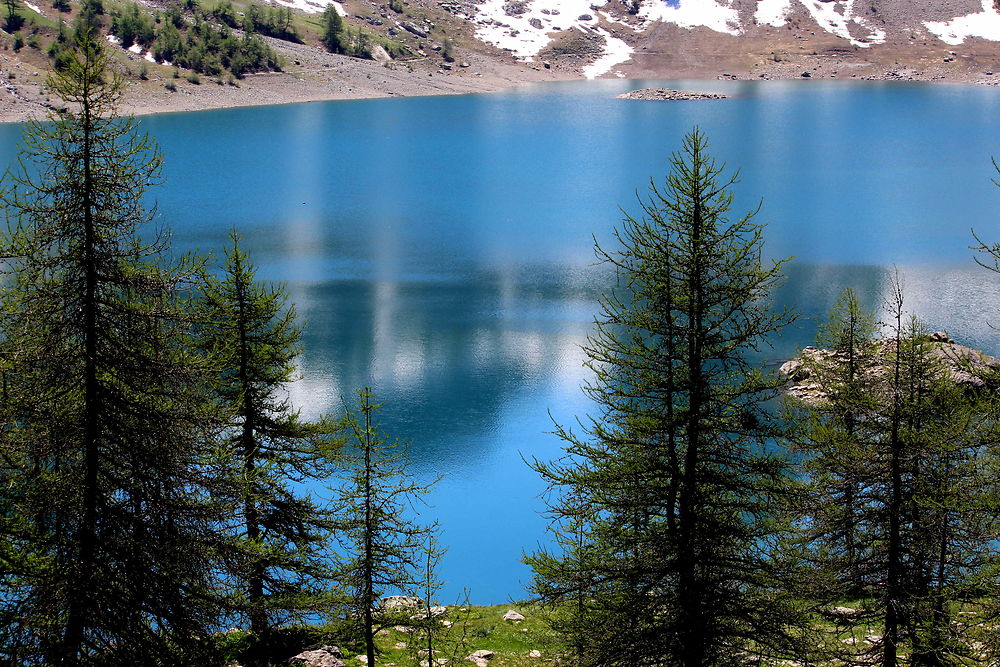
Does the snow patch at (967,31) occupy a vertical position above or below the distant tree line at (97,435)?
above

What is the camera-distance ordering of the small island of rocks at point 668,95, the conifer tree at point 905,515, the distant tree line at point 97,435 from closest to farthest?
the distant tree line at point 97,435
the conifer tree at point 905,515
the small island of rocks at point 668,95

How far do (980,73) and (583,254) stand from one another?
154 m

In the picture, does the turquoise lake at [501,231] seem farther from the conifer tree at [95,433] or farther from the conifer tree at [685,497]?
the conifer tree at [95,433]

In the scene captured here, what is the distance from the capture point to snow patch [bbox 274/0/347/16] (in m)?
192

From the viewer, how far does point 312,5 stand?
195 m

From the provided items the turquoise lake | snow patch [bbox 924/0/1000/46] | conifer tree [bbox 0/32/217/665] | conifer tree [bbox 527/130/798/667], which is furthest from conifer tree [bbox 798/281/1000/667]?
snow patch [bbox 924/0/1000/46]

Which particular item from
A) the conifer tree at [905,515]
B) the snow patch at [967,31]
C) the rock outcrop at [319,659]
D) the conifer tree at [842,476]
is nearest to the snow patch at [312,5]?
the snow patch at [967,31]

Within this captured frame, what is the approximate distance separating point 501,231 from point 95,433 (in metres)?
57.4

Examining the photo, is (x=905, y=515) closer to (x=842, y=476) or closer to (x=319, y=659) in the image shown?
(x=842, y=476)

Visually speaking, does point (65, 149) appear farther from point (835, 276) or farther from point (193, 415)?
point (835, 276)

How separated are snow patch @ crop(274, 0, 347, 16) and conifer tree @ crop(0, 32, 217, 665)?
19575 centimetres

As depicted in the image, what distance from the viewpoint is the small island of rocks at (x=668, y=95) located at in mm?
152375

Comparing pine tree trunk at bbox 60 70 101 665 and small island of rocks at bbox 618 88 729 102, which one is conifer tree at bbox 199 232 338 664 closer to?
pine tree trunk at bbox 60 70 101 665

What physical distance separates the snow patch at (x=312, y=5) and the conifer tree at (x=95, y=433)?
195755mm
